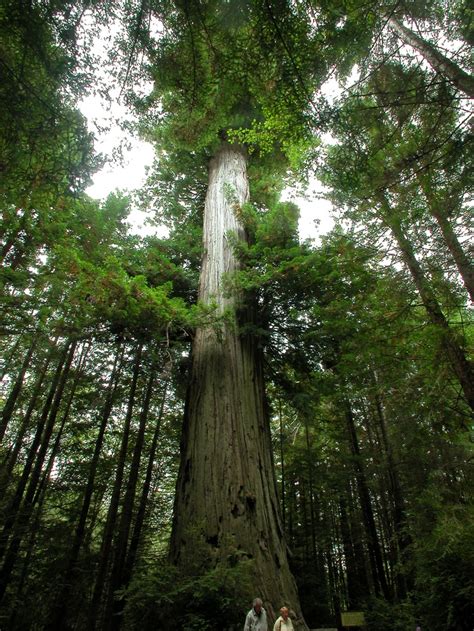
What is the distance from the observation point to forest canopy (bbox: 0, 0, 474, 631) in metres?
3.22

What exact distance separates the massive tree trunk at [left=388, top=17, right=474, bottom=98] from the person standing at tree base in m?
5.16

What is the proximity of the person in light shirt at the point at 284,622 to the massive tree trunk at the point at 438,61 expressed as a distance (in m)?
5.23

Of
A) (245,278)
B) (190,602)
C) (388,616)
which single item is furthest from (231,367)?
(388,616)

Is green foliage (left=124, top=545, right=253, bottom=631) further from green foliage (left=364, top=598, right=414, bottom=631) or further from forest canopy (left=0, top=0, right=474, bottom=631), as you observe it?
green foliage (left=364, top=598, right=414, bottom=631)

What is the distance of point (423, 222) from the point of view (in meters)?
6.62

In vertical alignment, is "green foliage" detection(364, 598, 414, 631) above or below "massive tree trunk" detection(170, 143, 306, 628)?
below

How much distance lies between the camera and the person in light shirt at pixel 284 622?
3223 mm

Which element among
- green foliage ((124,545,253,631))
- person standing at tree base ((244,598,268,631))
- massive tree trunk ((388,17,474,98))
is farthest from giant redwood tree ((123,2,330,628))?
massive tree trunk ((388,17,474,98))

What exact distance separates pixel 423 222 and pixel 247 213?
10.9ft

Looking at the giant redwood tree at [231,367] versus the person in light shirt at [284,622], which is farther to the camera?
the giant redwood tree at [231,367]

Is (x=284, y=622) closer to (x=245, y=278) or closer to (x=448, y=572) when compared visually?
(x=448, y=572)

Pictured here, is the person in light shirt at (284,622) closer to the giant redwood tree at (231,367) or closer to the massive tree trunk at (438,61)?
the giant redwood tree at (231,367)

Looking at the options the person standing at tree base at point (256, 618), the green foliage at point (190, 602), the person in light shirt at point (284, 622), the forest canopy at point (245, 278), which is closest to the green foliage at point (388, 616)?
the forest canopy at point (245, 278)

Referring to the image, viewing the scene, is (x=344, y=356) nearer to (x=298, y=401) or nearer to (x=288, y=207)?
(x=298, y=401)
